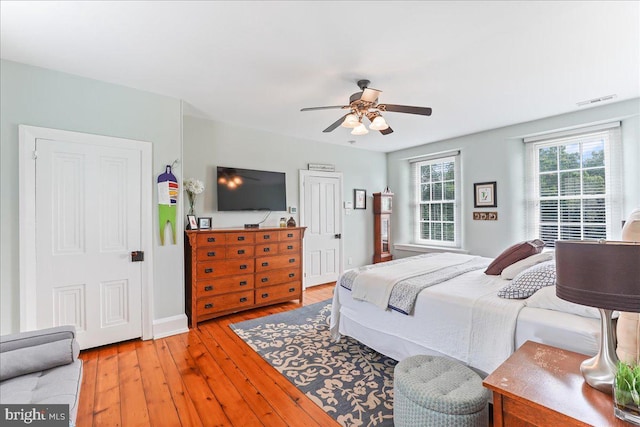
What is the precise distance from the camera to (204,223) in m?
3.72

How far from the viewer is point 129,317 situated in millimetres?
2896

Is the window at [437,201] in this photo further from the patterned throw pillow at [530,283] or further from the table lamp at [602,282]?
the table lamp at [602,282]

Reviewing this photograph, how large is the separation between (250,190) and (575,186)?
14.5 ft

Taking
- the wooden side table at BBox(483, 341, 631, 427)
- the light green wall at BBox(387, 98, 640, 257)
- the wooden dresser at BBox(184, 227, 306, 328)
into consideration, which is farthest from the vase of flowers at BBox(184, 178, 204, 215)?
the light green wall at BBox(387, 98, 640, 257)

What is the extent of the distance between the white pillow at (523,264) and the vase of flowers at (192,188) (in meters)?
3.35

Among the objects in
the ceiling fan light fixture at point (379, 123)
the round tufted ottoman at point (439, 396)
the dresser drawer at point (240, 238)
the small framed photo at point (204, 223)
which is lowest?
the round tufted ottoman at point (439, 396)

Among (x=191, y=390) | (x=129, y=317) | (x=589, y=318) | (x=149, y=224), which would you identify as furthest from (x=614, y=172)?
(x=129, y=317)

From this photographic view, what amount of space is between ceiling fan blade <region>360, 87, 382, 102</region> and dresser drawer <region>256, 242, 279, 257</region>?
7.33 feet

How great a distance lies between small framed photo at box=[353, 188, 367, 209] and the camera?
5.64 m

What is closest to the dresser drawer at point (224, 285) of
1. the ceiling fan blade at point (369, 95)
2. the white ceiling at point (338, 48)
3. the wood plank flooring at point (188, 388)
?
the wood plank flooring at point (188, 388)

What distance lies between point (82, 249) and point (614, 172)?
19.2 feet

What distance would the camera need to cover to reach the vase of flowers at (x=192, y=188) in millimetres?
3535

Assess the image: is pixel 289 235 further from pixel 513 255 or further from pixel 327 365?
pixel 513 255

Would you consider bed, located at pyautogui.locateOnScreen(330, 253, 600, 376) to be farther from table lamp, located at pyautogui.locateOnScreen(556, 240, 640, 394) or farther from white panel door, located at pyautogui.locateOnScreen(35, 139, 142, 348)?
white panel door, located at pyautogui.locateOnScreen(35, 139, 142, 348)
